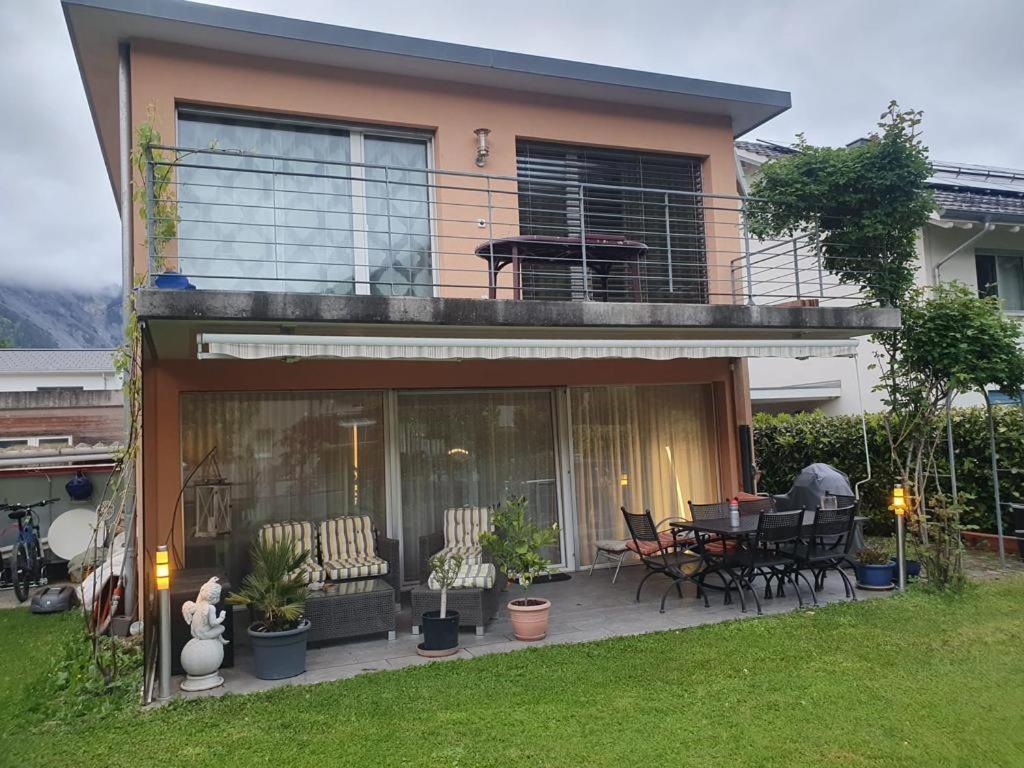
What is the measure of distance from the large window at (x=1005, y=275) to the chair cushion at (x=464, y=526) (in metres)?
13.6

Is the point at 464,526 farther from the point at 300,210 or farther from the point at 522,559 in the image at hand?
the point at 300,210

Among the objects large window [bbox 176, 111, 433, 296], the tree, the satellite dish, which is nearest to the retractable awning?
the tree

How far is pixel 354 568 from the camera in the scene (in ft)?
30.5

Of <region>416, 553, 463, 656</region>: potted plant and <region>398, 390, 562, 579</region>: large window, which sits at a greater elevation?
<region>398, 390, 562, 579</region>: large window

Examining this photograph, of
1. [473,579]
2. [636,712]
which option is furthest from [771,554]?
[636,712]

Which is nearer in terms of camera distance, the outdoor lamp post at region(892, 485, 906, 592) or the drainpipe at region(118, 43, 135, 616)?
the drainpipe at region(118, 43, 135, 616)

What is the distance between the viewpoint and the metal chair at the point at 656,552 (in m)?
9.65

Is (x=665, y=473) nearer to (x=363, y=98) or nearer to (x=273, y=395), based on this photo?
(x=273, y=395)

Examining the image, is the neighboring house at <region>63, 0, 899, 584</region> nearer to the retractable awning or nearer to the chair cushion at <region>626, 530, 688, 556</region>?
the retractable awning

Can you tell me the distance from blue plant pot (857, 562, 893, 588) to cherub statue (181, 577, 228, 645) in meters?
7.82

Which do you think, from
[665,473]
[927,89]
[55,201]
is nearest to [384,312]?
[665,473]

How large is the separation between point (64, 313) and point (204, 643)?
198m

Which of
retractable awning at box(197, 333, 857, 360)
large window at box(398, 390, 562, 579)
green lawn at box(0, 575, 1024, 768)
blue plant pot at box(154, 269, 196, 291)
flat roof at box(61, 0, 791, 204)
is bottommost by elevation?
green lawn at box(0, 575, 1024, 768)

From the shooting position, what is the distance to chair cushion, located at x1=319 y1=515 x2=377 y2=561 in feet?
32.0
